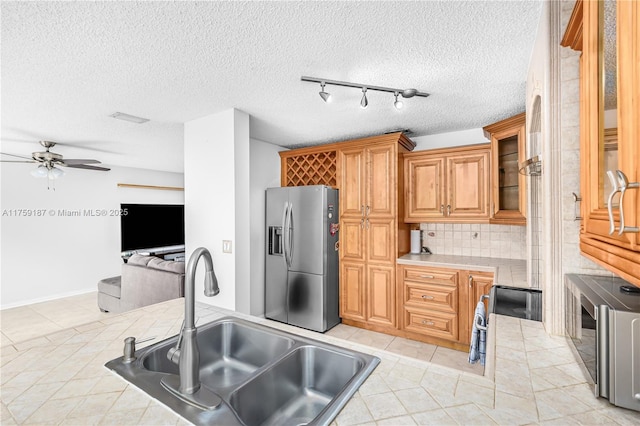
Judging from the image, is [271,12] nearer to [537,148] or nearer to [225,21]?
[225,21]

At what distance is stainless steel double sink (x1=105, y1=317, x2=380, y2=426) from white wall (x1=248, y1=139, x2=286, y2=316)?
221cm

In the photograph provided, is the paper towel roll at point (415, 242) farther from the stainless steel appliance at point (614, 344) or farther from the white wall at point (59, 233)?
the white wall at point (59, 233)

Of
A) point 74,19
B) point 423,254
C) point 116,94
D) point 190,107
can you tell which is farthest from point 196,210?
point 423,254

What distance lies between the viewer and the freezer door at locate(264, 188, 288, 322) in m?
3.59

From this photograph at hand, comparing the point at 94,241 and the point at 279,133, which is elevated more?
the point at 279,133

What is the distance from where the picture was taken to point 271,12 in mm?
1388

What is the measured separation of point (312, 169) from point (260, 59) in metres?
2.20

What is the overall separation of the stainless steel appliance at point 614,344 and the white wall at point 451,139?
2.86 metres

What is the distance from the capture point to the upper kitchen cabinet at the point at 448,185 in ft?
10.1

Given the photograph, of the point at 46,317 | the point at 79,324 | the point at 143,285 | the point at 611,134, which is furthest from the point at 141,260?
the point at 611,134

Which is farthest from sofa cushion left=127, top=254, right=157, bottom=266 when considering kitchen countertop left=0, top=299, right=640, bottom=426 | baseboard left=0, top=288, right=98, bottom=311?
kitchen countertop left=0, top=299, right=640, bottom=426

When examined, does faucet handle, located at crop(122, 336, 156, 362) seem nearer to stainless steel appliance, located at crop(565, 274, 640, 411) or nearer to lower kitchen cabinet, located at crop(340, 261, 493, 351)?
stainless steel appliance, located at crop(565, 274, 640, 411)

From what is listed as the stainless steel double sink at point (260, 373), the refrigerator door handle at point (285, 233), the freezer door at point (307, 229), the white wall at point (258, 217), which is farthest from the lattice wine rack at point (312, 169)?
the stainless steel double sink at point (260, 373)

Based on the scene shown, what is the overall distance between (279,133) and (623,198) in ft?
Answer: 10.6
